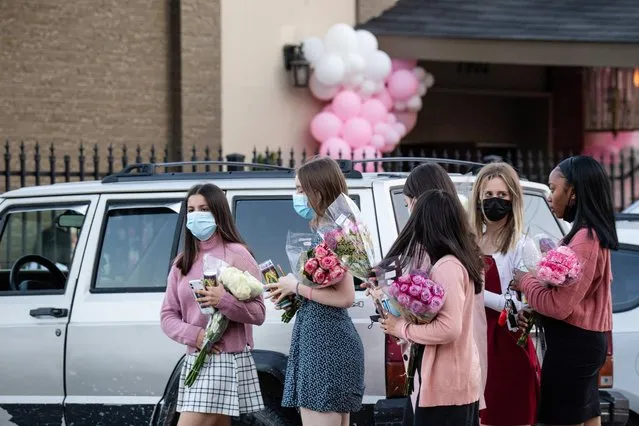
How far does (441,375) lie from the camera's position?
5012 mm

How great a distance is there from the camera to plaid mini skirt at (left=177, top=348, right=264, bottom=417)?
5.82 metres

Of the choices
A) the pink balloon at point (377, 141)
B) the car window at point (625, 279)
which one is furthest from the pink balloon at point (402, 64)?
the car window at point (625, 279)

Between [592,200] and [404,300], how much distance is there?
47.3 inches

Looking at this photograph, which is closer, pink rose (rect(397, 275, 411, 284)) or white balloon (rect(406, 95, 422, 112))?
pink rose (rect(397, 275, 411, 284))

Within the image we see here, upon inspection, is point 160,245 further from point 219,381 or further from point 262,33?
point 262,33

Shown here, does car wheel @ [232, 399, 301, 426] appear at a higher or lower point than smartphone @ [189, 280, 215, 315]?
lower

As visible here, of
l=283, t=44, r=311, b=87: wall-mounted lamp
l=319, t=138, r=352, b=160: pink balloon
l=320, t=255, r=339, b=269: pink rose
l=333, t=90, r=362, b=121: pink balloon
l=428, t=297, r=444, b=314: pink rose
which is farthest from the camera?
l=283, t=44, r=311, b=87: wall-mounted lamp

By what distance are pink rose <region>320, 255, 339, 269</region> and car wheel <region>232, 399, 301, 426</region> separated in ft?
3.43

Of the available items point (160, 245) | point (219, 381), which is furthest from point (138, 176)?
point (219, 381)

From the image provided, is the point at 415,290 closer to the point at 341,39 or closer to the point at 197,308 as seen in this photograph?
the point at 197,308

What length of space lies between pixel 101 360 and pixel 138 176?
1.12m

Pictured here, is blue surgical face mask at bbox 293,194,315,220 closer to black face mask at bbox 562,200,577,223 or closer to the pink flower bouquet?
the pink flower bouquet

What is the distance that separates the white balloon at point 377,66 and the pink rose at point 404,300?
11.8 m

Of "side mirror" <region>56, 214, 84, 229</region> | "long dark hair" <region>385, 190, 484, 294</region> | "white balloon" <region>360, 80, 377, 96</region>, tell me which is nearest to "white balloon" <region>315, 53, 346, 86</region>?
"white balloon" <region>360, 80, 377, 96</region>
